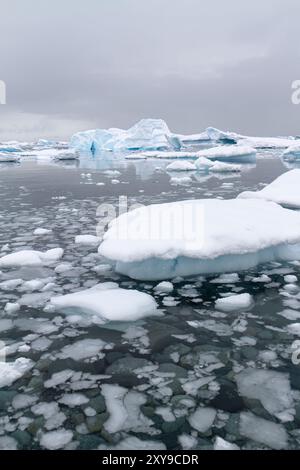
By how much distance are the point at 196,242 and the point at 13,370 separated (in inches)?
109

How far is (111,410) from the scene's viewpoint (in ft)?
8.75

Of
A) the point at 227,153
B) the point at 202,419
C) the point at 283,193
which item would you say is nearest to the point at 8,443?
the point at 202,419

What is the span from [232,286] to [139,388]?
2286mm

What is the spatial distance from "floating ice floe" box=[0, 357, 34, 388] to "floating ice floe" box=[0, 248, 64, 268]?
2.72 metres

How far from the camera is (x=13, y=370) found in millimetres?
3064

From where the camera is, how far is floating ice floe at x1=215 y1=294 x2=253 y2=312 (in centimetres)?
418

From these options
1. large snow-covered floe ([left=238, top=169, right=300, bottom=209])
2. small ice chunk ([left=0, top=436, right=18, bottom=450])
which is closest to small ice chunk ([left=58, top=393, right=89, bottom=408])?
small ice chunk ([left=0, top=436, right=18, bottom=450])

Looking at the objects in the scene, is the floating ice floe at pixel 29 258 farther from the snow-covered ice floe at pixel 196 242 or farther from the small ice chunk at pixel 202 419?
the small ice chunk at pixel 202 419

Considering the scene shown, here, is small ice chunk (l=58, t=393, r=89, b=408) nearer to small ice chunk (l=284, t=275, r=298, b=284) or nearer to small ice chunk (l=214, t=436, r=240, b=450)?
small ice chunk (l=214, t=436, r=240, b=450)

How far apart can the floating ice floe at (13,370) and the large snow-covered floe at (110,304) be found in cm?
95

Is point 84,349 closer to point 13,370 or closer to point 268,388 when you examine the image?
point 13,370

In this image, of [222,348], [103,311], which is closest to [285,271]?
[222,348]

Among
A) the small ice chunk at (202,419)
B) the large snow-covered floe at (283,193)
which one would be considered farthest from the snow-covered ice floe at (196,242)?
the large snow-covered floe at (283,193)
